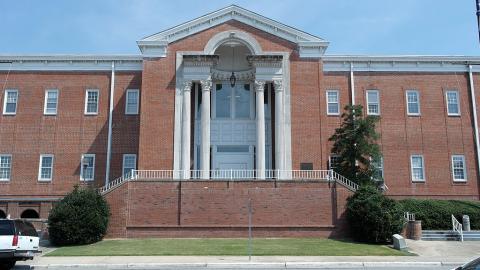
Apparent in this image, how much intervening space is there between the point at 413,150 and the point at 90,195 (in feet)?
74.8

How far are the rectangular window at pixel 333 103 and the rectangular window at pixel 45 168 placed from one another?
2029 centimetres

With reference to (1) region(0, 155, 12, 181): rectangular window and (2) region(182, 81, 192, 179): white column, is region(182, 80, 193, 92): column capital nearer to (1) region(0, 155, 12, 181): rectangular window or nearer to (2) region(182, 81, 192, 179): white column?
(2) region(182, 81, 192, 179): white column

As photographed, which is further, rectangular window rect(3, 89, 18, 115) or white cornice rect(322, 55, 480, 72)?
white cornice rect(322, 55, 480, 72)

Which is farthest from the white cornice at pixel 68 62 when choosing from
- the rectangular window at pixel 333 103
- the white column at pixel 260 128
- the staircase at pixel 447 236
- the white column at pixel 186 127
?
the staircase at pixel 447 236

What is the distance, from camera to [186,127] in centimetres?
3192

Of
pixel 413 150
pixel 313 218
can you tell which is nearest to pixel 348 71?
pixel 413 150

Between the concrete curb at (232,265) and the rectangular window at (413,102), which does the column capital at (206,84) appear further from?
the concrete curb at (232,265)

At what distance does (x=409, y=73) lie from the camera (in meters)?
36.6

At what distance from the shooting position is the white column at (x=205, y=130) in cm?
3078

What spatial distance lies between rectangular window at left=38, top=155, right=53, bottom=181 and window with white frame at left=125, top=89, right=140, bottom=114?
21.2 feet

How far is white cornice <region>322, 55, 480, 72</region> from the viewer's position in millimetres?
36156

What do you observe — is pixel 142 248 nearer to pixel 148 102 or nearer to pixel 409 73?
pixel 148 102

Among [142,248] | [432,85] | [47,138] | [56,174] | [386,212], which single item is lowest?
[142,248]

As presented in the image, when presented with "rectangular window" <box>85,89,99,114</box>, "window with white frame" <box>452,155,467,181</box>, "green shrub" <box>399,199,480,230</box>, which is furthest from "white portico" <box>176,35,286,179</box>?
"window with white frame" <box>452,155,467,181</box>
